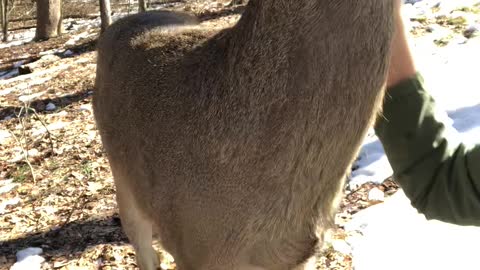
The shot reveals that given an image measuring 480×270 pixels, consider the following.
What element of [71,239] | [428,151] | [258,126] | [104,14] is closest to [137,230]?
[71,239]

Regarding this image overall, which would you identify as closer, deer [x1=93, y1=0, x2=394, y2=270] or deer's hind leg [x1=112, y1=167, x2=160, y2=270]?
deer [x1=93, y1=0, x2=394, y2=270]

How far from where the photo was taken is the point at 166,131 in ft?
8.91

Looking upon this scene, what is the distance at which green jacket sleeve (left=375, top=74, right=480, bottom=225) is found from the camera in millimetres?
2068

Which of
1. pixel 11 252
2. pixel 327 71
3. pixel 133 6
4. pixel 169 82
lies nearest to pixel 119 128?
pixel 169 82

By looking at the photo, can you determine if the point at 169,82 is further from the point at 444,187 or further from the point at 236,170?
the point at 444,187

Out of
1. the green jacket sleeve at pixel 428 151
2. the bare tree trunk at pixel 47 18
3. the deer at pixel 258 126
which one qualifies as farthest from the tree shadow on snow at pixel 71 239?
the bare tree trunk at pixel 47 18

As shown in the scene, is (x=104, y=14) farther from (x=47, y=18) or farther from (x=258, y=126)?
(x=258, y=126)

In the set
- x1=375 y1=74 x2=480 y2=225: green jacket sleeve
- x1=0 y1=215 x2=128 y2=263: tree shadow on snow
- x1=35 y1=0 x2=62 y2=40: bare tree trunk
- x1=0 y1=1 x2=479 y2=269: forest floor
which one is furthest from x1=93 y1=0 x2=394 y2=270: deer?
x1=35 y1=0 x2=62 y2=40: bare tree trunk

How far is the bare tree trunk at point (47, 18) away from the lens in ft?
55.9

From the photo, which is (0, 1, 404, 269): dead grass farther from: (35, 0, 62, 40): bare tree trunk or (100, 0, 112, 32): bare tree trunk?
(35, 0, 62, 40): bare tree trunk

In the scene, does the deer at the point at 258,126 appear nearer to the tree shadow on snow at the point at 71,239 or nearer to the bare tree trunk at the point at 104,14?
the tree shadow on snow at the point at 71,239

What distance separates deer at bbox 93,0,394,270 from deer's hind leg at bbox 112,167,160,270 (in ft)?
2.73

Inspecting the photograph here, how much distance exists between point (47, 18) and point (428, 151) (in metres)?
16.7

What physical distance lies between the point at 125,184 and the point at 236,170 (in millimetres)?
1533
